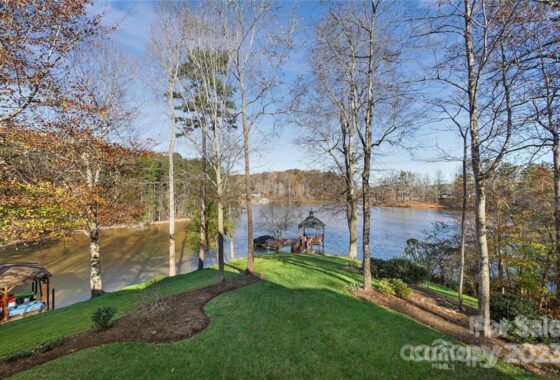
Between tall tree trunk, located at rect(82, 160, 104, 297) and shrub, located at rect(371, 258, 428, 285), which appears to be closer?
shrub, located at rect(371, 258, 428, 285)

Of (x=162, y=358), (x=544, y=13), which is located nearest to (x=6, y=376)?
(x=162, y=358)

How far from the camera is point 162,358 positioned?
385cm

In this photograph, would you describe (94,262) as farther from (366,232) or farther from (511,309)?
(511,309)

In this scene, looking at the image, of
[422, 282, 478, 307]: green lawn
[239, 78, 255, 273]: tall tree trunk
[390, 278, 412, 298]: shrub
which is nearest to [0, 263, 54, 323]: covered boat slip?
[239, 78, 255, 273]: tall tree trunk

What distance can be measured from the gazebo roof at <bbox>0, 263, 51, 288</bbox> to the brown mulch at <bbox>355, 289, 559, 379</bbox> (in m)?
13.2

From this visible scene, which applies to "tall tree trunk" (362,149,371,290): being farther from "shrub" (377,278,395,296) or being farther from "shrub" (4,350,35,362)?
"shrub" (4,350,35,362)

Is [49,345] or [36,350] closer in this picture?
[36,350]

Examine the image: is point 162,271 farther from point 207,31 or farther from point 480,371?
point 480,371

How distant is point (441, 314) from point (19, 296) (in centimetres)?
1738

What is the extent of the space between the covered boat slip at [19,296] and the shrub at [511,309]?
16021 millimetres

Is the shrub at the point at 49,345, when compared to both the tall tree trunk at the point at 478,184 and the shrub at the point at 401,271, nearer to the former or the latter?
the tall tree trunk at the point at 478,184

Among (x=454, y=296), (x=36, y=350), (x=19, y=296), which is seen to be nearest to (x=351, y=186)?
(x=454, y=296)

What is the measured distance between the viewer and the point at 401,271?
8.69m

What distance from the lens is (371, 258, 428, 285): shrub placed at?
866 centimetres
